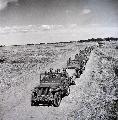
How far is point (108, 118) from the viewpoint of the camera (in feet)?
39.5

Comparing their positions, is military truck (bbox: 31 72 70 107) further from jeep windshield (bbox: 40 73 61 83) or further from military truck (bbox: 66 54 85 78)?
military truck (bbox: 66 54 85 78)

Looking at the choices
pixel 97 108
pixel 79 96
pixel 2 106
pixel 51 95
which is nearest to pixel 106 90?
pixel 79 96

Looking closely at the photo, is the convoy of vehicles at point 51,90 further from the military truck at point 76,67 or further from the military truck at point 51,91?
the military truck at point 76,67

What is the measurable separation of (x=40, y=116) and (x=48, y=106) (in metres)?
1.52

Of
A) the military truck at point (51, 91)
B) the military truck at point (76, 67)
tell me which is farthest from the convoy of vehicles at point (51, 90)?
the military truck at point (76, 67)

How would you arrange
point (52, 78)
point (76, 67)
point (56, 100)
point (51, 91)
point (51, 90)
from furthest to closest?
1. point (76, 67)
2. point (52, 78)
3. point (51, 90)
4. point (51, 91)
5. point (56, 100)

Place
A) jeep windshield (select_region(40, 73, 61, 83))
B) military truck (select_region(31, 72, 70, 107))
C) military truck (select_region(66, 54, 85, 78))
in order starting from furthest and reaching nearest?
military truck (select_region(66, 54, 85, 78)) < jeep windshield (select_region(40, 73, 61, 83)) < military truck (select_region(31, 72, 70, 107))

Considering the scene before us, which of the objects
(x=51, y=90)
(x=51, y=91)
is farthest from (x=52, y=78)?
(x=51, y=91)

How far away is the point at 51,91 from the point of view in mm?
15047

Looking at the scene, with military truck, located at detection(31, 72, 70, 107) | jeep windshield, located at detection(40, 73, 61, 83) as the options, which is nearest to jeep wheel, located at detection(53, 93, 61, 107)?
military truck, located at detection(31, 72, 70, 107)

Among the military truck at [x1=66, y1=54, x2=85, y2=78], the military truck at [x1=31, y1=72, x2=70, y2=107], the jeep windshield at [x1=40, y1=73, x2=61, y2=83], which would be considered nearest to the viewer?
the military truck at [x1=31, y1=72, x2=70, y2=107]

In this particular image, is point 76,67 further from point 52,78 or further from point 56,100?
point 56,100

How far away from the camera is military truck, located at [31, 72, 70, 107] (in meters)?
14.2

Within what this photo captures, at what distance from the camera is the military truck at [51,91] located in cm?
1418
